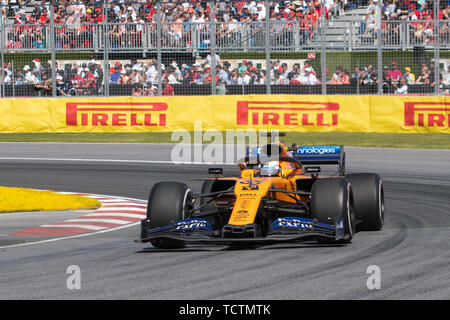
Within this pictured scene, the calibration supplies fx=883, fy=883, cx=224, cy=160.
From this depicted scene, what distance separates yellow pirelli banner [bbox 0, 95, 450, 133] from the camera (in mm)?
22578

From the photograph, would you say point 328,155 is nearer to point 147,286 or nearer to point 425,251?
point 425,251

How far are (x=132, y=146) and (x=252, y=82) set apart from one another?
3776 millimetres

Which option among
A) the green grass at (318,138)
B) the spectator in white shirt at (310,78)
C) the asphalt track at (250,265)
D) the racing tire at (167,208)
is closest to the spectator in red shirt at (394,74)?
the green grass at (318,138)

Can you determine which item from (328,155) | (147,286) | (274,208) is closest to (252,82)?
(328,155)

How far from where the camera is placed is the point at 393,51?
2317 cm

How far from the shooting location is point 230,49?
78.2 ft

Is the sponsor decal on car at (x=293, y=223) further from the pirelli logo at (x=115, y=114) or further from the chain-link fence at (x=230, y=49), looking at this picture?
the pirelli logo at (x=115, y=114)

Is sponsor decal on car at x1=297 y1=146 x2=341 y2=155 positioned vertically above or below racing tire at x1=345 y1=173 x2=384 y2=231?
above

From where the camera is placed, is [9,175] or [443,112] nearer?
[9,175]

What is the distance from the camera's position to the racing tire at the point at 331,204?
30.7 feet

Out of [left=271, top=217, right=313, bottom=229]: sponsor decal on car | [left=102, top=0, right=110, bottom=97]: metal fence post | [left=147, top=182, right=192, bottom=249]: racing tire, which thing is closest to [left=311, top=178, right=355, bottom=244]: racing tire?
[left=271, top=217, right=313, bottom=229]: sponsor decal on car

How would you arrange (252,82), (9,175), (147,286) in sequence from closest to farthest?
(147,286), (9,175), (252,82)

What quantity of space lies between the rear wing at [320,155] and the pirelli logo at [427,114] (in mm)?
11079

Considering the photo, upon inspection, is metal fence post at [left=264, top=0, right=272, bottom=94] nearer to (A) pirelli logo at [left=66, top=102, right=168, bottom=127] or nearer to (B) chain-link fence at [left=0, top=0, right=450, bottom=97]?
(B) chain-link fence at [left=0, top=0, right=450, bottom=97]
